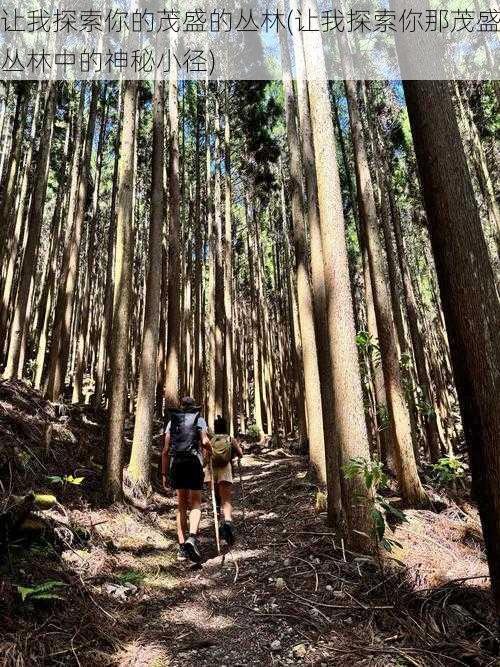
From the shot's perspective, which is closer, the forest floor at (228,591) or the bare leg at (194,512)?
the forest floor at (228,591)

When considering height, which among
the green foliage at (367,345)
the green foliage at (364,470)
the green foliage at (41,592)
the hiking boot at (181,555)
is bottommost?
the hiking boot at (181,555)

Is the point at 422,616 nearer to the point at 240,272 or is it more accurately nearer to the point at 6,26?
the point at 6,26

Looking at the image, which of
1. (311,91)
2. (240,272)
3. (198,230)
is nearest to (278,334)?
(240,272)

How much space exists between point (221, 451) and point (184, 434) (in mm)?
822

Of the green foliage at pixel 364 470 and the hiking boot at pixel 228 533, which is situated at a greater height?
the green foliage at pixel 364 470

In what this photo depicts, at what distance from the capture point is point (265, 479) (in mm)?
9102

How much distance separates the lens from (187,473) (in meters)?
4.98

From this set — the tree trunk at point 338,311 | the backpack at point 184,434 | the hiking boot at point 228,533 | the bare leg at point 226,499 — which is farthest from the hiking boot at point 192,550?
the tree trunk at point 338,311

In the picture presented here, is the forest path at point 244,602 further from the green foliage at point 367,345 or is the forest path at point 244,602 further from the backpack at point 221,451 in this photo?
the green foliage at point 367,345

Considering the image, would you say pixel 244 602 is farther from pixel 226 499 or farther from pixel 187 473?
pixel 226 499

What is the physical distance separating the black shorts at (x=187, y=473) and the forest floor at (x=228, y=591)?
0.74 m

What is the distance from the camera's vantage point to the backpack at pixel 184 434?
5.00 metres

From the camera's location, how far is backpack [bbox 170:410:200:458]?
197 inches

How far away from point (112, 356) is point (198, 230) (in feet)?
24.6
